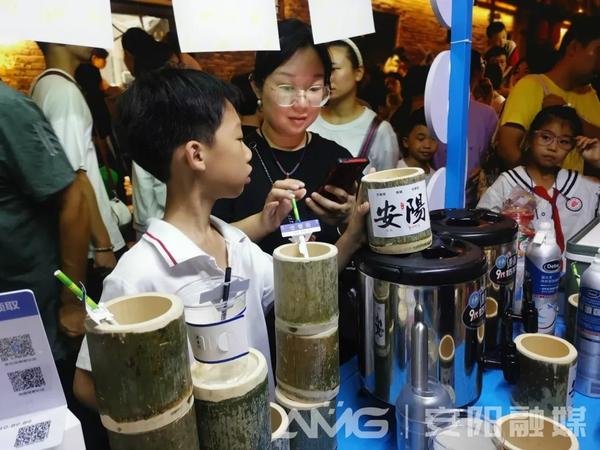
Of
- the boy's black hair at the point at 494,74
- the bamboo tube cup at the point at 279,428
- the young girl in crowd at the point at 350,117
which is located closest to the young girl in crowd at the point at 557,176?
the boy's black hair at the point at 494,74

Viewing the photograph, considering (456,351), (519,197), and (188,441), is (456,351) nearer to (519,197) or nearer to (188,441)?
(188,441)

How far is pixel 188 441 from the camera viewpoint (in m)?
0.60

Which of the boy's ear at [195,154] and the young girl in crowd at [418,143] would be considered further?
the young girl in crowd at [418,143]

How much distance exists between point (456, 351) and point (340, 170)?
0.52 metres

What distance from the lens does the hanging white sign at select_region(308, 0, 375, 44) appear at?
1.41m

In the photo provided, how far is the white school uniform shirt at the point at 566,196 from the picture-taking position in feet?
6.67

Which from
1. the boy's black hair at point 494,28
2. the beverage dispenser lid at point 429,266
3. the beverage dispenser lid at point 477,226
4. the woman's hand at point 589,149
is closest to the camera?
the beverage dispenser lid at point 429,266

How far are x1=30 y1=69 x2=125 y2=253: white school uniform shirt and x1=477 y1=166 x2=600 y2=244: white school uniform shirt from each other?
1.79 metres

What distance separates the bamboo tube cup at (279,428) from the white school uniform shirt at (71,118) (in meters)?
1.19

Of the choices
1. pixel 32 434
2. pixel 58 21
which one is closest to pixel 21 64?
pixel 58 21

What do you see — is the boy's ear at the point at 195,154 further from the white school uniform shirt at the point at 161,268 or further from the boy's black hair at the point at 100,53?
the boy's black hair at the point at 100,53

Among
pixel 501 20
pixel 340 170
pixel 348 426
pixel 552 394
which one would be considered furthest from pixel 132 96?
pixel 501 20

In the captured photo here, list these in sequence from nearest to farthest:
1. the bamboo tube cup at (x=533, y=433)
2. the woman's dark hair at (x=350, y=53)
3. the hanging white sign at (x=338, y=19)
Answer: the bamboo tube cup at (x=533, y=433) → the hanging white sign at (x=338, y=19) → the woman's dark hair at (x=350, y=53)

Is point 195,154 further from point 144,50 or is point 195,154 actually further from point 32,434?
point 144,50
